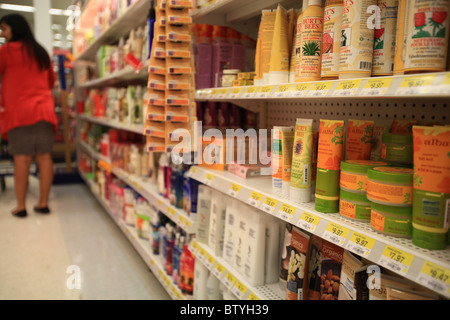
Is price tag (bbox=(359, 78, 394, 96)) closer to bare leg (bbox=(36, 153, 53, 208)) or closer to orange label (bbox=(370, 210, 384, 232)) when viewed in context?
orange label (bbox=(370, 210, 384, 232))

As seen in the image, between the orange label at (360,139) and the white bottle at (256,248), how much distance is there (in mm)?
483

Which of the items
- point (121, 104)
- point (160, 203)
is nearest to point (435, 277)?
point (160, 203)

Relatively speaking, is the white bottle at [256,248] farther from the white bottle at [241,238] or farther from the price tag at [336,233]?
the price tag at [336,233]

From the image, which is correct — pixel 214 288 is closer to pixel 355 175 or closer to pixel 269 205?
pixel 269 205

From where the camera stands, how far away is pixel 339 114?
5.55 feet

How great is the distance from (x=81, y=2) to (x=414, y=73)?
18.6 ft

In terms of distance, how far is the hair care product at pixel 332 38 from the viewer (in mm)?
1064

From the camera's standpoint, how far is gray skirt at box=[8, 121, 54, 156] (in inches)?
156

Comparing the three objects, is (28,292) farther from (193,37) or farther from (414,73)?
(414,73)

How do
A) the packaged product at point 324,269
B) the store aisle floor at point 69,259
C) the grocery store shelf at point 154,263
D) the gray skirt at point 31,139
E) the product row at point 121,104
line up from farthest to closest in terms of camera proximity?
the gray skirt at point 31,139 < the product row at point 121,104 < the store aisle floor at point 69,259 < the grocery store shelf at point 154,263 < the packaged product at point 324,269

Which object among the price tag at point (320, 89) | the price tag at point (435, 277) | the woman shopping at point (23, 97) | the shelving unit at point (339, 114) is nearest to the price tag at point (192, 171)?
the shelving unit at point (339, 114)

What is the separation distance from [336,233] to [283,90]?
1.62 ft

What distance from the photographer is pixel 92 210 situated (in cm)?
435
